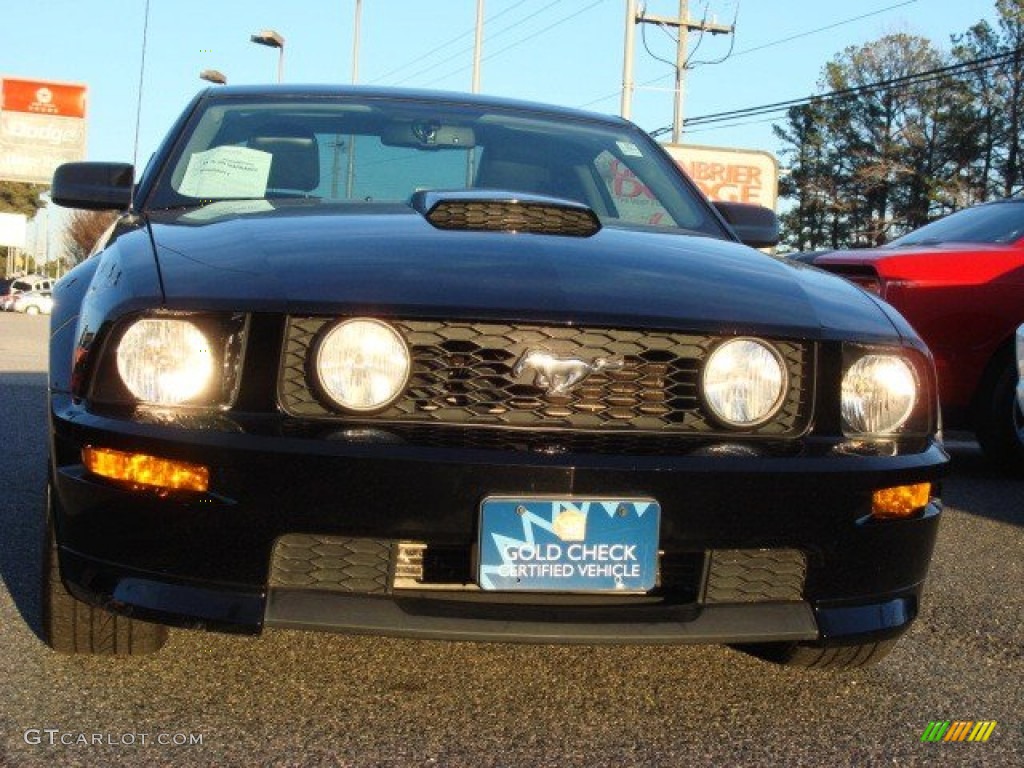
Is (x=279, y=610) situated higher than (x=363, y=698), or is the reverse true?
(x=279, y=610)

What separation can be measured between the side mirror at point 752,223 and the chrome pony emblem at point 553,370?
5.44ft

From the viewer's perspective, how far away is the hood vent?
3.10 metres

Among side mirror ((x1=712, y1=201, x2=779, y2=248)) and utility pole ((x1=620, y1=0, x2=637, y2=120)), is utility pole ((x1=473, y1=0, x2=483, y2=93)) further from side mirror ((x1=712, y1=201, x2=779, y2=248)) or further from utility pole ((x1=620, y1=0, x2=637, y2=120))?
side mirror ((x1=712, y1=201, x2=779, y2=248))

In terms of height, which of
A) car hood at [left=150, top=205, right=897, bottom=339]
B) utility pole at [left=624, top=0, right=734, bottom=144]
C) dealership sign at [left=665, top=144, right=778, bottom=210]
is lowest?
car hood at [left=150, top=205, right=897, bottom=339]

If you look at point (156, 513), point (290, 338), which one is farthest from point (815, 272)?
point (156, 513)

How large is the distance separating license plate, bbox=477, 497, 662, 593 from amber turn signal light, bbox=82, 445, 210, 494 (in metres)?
0.51

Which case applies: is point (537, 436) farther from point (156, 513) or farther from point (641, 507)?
point (156, 513)

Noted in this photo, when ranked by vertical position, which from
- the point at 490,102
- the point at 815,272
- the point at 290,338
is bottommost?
the point at 290,338

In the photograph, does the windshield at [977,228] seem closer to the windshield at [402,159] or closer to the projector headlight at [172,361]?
the windshield at [402,159]

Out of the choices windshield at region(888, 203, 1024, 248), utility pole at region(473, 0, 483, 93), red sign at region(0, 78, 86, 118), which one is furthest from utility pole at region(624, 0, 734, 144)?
windshield at region(888, 203, 1024, 248)

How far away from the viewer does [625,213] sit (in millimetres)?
3969

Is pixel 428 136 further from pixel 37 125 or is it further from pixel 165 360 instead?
pixel 37 125

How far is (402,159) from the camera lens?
398 centimetres

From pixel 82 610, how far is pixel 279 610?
1.93 feet
